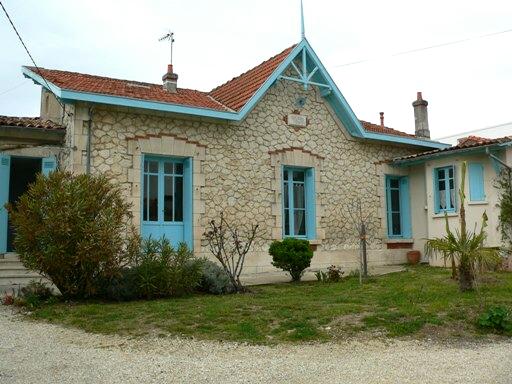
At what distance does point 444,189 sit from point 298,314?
8.46m

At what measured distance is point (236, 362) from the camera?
Result: 16.2ft

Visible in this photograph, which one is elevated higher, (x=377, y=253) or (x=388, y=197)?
(x=388, y=197)

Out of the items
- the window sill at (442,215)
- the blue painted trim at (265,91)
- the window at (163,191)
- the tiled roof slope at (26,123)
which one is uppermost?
the blue painted trim at (265,91)

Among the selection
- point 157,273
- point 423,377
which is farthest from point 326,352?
point 157,273

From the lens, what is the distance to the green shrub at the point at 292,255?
34.9 feet

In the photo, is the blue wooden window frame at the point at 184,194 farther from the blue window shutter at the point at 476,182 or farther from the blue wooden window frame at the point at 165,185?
the blue window shutter at the point at 476,182

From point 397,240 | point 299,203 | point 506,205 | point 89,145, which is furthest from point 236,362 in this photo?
point 397,240

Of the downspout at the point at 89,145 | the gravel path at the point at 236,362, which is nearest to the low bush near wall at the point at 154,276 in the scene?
the gravel path at the point at 236,362

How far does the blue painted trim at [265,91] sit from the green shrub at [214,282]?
362cm

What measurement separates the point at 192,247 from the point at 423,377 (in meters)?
7.46

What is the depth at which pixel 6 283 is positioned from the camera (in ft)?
32.4

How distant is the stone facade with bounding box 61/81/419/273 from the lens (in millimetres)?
10758

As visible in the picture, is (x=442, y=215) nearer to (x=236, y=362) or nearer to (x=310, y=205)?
(x=310, y=205)

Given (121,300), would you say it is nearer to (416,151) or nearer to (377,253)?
(377,253)
